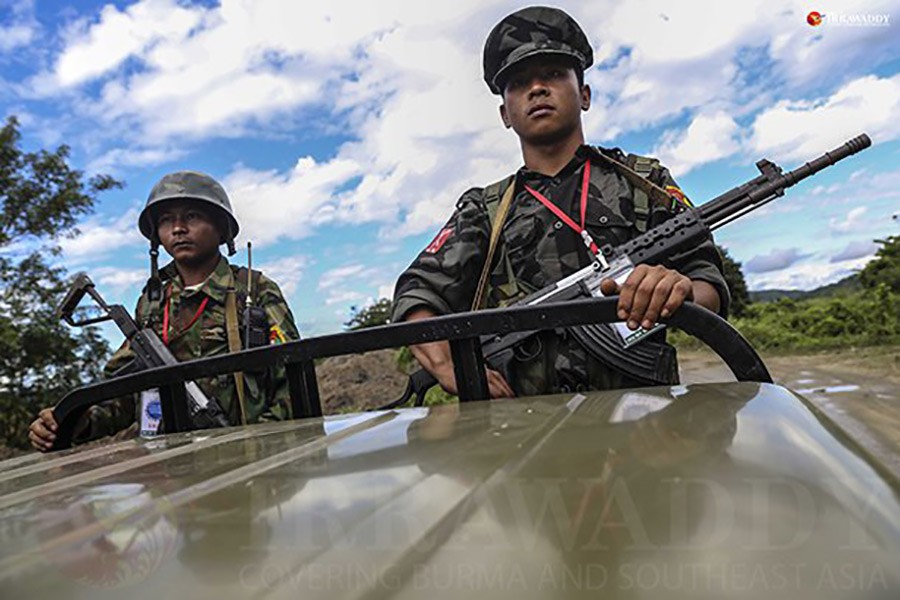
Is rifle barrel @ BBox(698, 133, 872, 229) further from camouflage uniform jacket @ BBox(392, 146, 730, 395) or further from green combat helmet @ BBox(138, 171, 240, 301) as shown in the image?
green combat helmet @ BBox(138, 171, 240, 301)

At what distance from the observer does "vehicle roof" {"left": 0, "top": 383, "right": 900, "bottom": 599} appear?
0.53 metres

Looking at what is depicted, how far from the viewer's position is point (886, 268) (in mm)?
16281

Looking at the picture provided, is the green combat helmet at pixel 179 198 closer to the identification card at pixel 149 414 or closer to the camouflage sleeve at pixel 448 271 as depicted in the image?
the identification card at pixel 149 414

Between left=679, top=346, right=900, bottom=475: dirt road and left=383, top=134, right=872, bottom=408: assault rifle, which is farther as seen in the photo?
left=679, top=346, right=900, bottom=475: dirt road

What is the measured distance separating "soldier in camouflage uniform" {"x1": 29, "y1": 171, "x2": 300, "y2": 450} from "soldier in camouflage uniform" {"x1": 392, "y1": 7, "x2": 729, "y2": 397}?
1.24 metres

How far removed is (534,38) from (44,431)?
6.86 ft

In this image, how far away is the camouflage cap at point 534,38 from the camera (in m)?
2.49

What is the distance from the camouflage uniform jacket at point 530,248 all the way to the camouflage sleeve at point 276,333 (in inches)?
41.4

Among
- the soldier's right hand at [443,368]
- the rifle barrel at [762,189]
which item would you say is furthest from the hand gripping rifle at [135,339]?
the rifle barrel at [762,189]

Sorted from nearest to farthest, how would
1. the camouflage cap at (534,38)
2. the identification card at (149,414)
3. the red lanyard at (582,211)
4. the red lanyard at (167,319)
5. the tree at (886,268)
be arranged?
the red lanyard at (582,211)
the camouflage cap at (534,38)
the identification card at (149,414)
the red lanyard at (167,319)
the tree at (886,268)

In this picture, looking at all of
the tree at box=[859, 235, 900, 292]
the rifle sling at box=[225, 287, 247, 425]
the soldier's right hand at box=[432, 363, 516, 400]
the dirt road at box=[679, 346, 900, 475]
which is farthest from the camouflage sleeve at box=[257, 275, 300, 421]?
the tree at box=[859, 235, 900, 292]

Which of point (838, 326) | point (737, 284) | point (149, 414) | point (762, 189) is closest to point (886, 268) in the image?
point (838, 326)

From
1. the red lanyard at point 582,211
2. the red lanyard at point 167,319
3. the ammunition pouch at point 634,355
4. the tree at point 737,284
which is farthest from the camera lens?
the tree at point 737,284

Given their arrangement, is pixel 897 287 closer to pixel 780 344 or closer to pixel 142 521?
pixel 780 344
